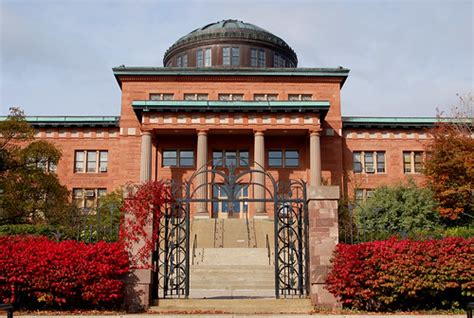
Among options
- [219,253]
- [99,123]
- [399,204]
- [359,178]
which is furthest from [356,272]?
[99,123]

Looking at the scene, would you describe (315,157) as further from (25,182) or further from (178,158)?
(25,182)

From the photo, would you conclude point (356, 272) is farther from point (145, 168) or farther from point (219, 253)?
point (145, 168)

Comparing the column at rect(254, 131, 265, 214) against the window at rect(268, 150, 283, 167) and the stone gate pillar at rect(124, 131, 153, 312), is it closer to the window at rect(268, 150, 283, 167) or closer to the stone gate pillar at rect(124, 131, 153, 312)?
the window at rect(268, 150, 283, 167)

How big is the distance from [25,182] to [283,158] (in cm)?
2157

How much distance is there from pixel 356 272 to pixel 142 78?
37.5m

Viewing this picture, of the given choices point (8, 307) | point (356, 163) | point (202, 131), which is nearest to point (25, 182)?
point (202, 131)

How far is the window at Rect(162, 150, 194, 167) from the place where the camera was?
47.2m

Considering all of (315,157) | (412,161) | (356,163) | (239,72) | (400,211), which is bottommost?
(400,211)

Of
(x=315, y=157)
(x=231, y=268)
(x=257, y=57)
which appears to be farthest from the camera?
(x=257, y=57)

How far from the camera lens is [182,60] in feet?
179

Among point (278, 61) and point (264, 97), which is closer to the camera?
point (264, 97)

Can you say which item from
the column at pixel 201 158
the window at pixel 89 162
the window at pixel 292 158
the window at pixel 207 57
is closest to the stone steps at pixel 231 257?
the column at pixel 201 158

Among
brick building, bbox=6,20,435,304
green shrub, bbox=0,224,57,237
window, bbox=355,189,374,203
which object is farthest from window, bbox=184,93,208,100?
green shrub, bbox=0,224,57,237

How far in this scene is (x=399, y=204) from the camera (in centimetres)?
3816
